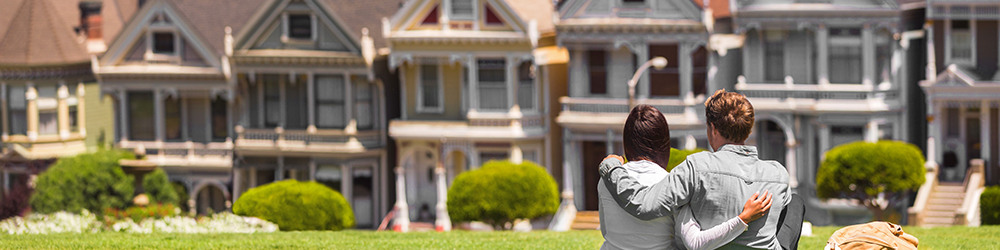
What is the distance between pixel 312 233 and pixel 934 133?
18.6 m

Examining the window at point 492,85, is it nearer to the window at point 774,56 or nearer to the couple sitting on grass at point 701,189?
the window at point 774,56

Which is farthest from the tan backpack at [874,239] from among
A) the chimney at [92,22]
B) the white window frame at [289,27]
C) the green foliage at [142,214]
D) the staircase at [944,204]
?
the chimney at [92,22]

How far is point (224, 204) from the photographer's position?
39.9 meters

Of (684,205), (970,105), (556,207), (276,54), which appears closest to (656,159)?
(684,205)

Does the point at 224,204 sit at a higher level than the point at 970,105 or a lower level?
lower

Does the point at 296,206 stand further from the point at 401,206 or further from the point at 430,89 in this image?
the point at 430,89

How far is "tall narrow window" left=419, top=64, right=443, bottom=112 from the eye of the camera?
36.0 metres

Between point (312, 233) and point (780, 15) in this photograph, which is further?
point (780, 15)

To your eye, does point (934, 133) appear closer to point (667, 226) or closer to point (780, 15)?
point (780, 15)

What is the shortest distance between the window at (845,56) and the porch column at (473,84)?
9.65 metres

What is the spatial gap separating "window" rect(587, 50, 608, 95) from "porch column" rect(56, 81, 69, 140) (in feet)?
57.4

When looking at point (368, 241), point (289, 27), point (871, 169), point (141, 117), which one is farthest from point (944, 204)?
point (141, 117)

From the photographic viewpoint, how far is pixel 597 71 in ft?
114

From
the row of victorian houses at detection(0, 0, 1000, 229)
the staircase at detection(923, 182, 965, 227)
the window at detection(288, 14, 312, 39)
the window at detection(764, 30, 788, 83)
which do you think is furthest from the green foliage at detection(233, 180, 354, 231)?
the staircase at detection(923, 182, 965, 227)
